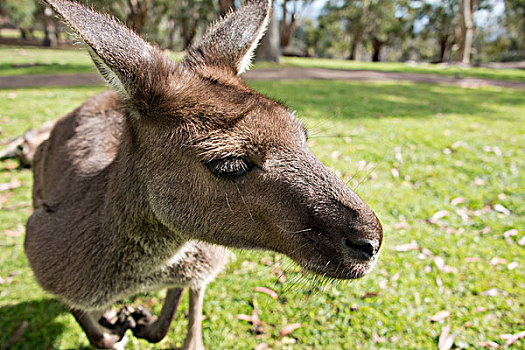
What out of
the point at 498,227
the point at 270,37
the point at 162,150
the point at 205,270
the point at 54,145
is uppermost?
the point at 270,37

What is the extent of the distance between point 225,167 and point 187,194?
11.5 inches

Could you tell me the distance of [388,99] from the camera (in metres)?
11.0

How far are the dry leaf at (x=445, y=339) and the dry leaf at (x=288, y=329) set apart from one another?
42.3 inches

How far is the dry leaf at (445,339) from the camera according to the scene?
9.03 feet

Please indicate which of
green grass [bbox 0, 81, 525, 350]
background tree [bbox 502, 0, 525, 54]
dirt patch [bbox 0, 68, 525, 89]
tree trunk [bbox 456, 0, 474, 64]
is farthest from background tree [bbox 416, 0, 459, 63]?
green grass [bbox 0, 81, 525, 350]

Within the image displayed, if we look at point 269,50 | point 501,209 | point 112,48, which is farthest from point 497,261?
point 269,50

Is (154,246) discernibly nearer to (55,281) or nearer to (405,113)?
(55,281)

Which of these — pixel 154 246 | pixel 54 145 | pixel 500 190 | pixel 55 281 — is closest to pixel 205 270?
pixel 154 246

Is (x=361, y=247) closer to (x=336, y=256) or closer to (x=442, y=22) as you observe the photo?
(x=336, y=256)

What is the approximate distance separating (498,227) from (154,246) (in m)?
3.92

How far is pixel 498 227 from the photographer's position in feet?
13.7

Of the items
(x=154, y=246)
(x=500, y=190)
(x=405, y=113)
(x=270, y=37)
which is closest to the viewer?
(x=154, y=246)

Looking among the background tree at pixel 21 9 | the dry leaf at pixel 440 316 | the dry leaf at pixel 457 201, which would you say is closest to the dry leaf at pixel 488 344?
the dry leaf at pixel 440 316

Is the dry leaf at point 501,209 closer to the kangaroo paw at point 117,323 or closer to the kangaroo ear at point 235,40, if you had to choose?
the kangaroo ear at point 235,40
